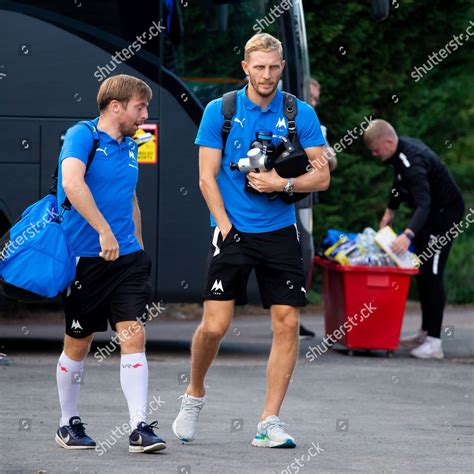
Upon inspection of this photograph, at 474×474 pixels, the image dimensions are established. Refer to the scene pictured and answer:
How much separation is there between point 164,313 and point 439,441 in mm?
8311

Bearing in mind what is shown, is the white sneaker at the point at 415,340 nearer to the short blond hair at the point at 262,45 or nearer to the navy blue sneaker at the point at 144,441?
the short blond hair at the point at 262,45

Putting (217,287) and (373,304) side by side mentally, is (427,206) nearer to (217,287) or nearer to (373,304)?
(373,304)

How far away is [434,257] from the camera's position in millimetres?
11625

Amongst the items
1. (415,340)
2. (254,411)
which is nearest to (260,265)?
(254,411)

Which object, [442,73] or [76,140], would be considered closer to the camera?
[76,140]

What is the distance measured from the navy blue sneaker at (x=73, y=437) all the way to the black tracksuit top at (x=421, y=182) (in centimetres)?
513

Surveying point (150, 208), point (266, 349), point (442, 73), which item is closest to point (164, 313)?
point (266, 349)

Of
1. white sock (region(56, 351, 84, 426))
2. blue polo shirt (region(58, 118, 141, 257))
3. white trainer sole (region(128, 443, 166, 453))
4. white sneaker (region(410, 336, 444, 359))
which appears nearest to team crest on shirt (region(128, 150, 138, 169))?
blue polo shirt (region(58, 118, 141, 257))

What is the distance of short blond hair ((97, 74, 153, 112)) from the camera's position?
6688 mm

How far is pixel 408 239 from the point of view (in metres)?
11.4

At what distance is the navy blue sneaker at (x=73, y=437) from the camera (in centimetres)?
672

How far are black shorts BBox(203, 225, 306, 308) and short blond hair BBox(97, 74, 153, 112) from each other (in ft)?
2.78

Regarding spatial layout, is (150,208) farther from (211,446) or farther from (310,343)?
(211,446)

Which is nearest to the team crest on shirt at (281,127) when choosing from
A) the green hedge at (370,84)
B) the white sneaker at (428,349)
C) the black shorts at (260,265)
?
the black shorts at (260,265)
